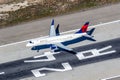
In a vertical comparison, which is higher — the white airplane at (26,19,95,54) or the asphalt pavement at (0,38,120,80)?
the white airplane at (26,19,95,54)

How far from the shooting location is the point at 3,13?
7638cm

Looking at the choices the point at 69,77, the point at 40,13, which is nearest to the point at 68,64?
the point at 69,77

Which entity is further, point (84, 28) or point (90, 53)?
point (84, 28)

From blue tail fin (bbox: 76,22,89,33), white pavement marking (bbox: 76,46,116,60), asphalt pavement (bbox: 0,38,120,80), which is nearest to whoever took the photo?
asphalt pavement (bbox: 0,38,120,80)

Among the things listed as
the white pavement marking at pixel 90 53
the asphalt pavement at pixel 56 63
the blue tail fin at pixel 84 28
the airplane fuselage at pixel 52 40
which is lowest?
the asphalt pavement at pixel 56 63

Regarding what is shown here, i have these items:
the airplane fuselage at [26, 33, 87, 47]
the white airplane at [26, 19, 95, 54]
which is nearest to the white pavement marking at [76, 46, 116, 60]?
the white airplane at [26, 19, 95, 54]

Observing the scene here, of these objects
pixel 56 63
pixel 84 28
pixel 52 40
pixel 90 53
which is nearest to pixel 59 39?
pixel 52 40

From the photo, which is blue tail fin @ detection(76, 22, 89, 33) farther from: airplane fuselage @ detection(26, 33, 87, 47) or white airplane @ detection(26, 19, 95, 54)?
airplane fuselage @ detection(26, 33, 87, 47)

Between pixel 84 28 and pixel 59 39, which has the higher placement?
pixel 84 28

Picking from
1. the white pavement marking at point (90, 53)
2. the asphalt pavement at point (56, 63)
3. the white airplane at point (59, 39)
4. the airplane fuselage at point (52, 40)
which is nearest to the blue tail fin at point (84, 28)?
the white airplane at point (59, 39)

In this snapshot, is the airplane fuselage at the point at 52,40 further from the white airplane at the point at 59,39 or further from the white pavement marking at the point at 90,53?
the white pavement marking at the point at 90,53

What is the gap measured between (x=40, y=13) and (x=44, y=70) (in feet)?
52.3

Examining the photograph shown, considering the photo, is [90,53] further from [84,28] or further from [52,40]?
[52,40]

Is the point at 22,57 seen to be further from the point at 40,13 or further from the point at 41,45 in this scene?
the point at 40,13
